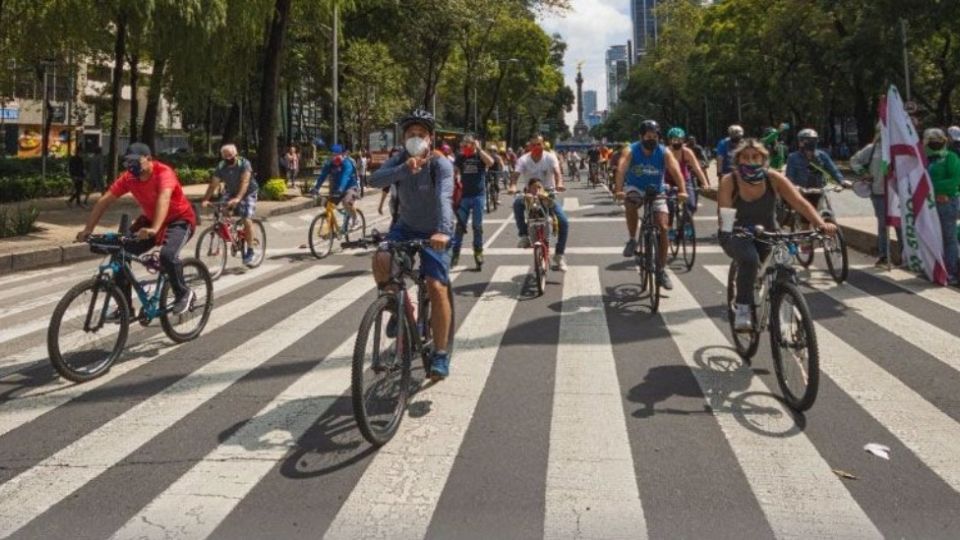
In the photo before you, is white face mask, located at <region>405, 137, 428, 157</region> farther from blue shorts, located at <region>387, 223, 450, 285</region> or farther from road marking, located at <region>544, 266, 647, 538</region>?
road marking, located at <region>544, 266, 647, 538</region>

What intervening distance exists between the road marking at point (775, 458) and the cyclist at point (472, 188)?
5.35 meters

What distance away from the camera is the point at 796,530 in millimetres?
3596

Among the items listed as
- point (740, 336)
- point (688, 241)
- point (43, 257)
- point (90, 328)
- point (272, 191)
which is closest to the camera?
point (90, 328)

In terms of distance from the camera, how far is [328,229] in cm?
1391

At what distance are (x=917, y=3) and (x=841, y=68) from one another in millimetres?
16918


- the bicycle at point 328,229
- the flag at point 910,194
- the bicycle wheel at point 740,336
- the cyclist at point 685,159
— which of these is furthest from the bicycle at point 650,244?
the bicycle at point 328,229

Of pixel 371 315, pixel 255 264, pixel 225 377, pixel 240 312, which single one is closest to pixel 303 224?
pixel 255 264

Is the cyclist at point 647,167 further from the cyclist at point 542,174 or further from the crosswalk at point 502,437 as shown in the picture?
the crosswalk at point 502,437

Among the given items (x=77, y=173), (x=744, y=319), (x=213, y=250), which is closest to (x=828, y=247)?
(x=744, y=319)

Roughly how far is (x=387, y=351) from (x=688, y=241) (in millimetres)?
8559

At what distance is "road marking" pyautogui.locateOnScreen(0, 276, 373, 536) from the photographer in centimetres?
399

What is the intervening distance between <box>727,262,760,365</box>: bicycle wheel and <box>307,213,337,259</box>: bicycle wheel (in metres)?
8.20

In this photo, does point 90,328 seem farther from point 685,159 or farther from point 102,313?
point 685,159

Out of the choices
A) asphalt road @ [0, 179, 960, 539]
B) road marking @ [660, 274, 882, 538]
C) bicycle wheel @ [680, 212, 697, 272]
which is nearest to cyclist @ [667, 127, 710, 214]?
bicycle wheel @ [680, 212, 697, 272]
